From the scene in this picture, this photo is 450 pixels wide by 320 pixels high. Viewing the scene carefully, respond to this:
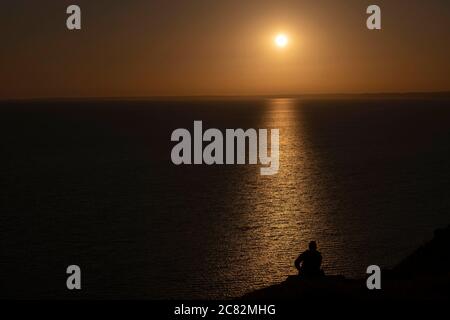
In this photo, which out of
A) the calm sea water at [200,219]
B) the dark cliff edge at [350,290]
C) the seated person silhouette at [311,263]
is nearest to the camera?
the dark cliff edge at [350,290]

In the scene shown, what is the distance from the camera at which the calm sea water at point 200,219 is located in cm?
5350

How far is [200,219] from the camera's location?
Result: 74.1 metres

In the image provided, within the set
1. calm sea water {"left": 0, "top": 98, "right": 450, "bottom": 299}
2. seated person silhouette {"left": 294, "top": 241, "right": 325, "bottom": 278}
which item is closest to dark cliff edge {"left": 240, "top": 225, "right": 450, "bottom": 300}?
seated person silhouette {"left": 294, "top": 241, "right": 325, "bottom": 278}

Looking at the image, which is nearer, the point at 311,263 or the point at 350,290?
the point at 350,290

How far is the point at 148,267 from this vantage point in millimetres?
56156

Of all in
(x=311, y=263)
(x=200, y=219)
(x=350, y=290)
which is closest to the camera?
(x=350, y=290)

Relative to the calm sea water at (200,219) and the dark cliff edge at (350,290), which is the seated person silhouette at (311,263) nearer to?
the dark cliff edge at (350,290)

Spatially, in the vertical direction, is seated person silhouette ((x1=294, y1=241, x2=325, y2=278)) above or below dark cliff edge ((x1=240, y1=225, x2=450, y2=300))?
above

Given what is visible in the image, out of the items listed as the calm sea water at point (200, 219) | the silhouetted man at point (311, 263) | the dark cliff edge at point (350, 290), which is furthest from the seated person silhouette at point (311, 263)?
the calm sea water at point (200, 219)

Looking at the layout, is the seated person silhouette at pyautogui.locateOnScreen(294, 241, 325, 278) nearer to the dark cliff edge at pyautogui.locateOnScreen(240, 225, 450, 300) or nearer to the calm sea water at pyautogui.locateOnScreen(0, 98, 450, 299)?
the dark cliff edge at pyautogui.locateOnScreen(240, 225, 450, 300)

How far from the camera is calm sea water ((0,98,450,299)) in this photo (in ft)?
176

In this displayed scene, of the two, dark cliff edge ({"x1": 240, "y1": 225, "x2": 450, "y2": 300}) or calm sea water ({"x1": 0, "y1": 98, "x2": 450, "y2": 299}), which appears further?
calm sea water ({"x1": 0, "y1": 98, "x2": 450, "y2": 299})

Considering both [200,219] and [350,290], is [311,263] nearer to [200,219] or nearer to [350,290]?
[350,290]

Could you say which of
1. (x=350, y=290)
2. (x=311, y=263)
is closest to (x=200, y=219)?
(x=311, y=263)
